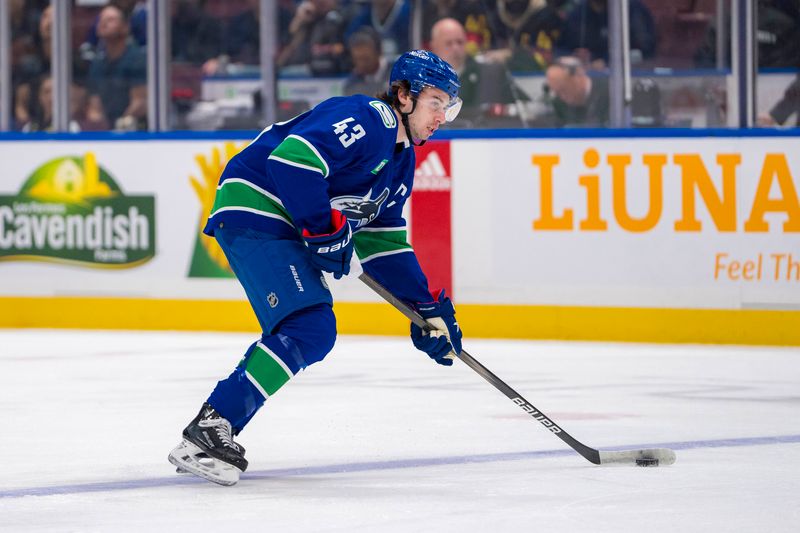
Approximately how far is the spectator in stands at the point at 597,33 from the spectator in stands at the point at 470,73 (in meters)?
0.35

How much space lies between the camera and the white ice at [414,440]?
3.34m

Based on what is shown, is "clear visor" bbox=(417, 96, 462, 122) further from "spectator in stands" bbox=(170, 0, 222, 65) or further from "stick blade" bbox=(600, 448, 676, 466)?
"spectator in stands" bbox=(170, 0, 222, 65)

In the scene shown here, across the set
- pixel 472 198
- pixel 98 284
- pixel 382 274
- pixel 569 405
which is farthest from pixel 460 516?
pixel 98 284

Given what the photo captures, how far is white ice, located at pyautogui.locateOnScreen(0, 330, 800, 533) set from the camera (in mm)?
3342

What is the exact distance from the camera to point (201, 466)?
146 inches

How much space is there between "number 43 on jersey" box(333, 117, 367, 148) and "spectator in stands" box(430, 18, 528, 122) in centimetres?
404

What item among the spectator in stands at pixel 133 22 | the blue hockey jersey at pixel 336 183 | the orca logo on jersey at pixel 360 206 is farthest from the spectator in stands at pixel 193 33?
the orca logo on jersey at pixel 360 206

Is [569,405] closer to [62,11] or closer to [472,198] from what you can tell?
[472,198]

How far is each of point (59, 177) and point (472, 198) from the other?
86.2 inches

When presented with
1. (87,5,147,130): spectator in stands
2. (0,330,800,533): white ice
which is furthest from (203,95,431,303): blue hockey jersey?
(87,5,147,130): spectator in stands

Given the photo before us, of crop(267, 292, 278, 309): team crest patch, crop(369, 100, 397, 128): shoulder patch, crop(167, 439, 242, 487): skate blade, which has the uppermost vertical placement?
crop(369, 100, 397, 128): shoulder patch

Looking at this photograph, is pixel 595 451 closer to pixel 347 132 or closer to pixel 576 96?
pixel 347 132

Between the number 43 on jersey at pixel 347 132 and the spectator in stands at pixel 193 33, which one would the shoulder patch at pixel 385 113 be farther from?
the spectator in stands at pixel 193 33

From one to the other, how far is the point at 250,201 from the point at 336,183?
0.69 ft
